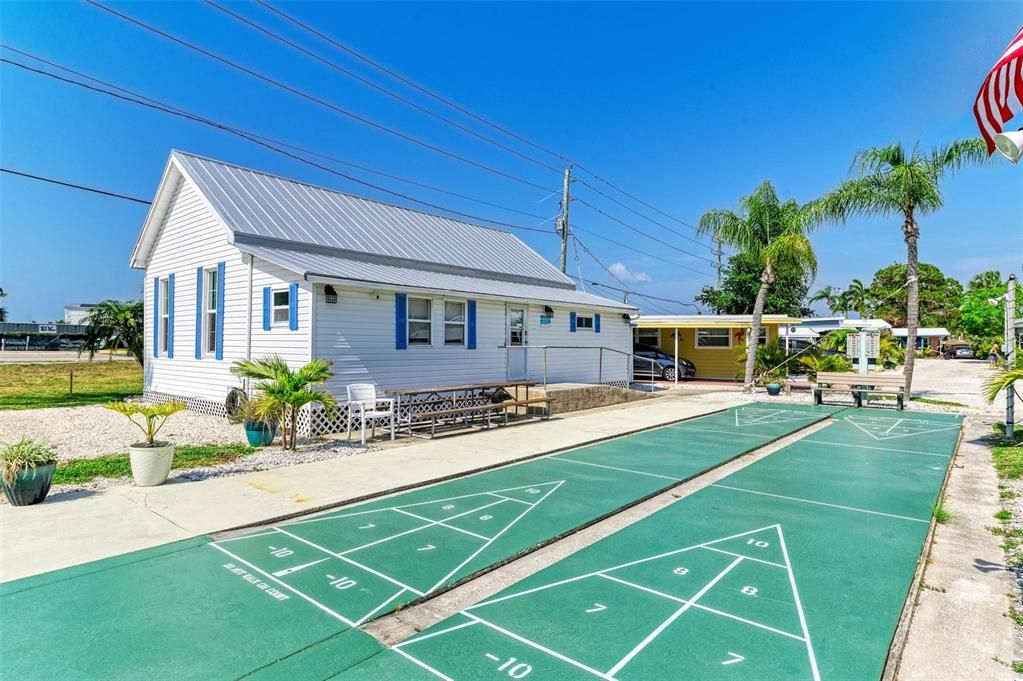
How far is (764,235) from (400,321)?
51.1 feet

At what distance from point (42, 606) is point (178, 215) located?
13.7m

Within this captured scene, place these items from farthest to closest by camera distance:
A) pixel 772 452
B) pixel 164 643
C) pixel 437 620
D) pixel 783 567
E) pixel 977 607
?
pixel 772 452 → pixel 783 567 → pixel 977 607 → pixel 437 620 → pixel 164 643

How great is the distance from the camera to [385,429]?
38.3 feet

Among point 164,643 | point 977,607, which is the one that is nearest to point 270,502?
point 164,643

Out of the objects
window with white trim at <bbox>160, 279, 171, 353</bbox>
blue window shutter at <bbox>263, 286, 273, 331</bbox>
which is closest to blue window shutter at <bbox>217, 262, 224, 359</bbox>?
blue window shutter at <bbox>263, 286, 273, 331</bbox>

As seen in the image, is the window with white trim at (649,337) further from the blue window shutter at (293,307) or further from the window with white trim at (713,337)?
the blue window shutter at (293,307)

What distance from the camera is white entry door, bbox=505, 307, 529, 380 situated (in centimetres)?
1536

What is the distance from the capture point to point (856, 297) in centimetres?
6900

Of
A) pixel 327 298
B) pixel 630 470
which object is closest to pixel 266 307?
pixel 327 298

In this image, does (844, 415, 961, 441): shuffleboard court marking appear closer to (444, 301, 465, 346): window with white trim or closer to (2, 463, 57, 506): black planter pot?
(444, 301, 465, 346): window with white trim

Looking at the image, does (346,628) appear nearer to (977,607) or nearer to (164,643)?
(164,643)

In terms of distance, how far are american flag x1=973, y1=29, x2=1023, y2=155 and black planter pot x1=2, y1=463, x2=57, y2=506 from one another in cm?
965

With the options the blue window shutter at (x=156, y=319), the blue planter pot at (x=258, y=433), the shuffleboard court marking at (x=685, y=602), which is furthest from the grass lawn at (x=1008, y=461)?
the blue window shutter at (x=156, y=319)

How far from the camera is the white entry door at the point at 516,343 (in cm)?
1536
